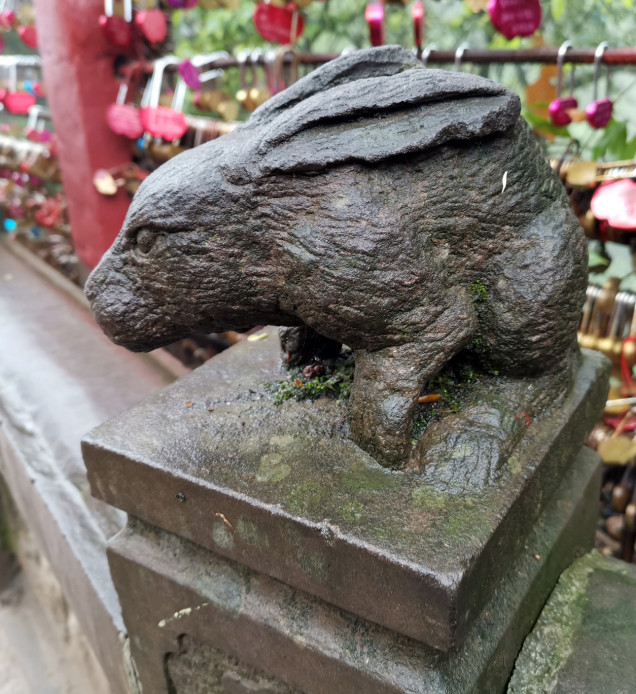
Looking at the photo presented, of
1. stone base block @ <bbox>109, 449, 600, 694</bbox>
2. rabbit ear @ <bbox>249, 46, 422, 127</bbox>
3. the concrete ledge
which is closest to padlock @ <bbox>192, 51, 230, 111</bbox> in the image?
the concrete ledge

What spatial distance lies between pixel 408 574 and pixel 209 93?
7.41 feet

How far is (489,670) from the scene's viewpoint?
93cm

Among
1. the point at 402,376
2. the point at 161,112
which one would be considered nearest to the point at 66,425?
the point at 161,112

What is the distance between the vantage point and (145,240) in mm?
995

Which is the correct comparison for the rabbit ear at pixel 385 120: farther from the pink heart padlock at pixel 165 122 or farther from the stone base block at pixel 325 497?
the pink heart padlock at pixel 165 122

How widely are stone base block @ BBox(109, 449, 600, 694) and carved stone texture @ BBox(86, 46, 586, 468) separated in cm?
26

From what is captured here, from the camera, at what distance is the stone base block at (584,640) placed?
0.98 m

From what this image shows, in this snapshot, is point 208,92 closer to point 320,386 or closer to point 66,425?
point 66,425

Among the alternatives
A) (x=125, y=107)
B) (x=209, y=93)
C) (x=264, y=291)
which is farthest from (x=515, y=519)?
(x=125, y=107)

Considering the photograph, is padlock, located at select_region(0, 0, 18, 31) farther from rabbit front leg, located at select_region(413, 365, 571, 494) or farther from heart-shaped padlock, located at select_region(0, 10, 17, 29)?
Answer: rabbit front leg, located at select_region(413, 365, 571, 494)

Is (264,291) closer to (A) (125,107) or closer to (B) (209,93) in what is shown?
(B) (209,93)

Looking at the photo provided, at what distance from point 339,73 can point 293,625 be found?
0.92 m

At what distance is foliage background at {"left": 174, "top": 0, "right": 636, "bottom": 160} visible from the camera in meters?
3.46

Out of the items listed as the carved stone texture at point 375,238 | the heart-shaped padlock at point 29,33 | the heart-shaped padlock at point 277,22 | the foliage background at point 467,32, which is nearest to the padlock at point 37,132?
the heart-shaped padlock at point 29,33
